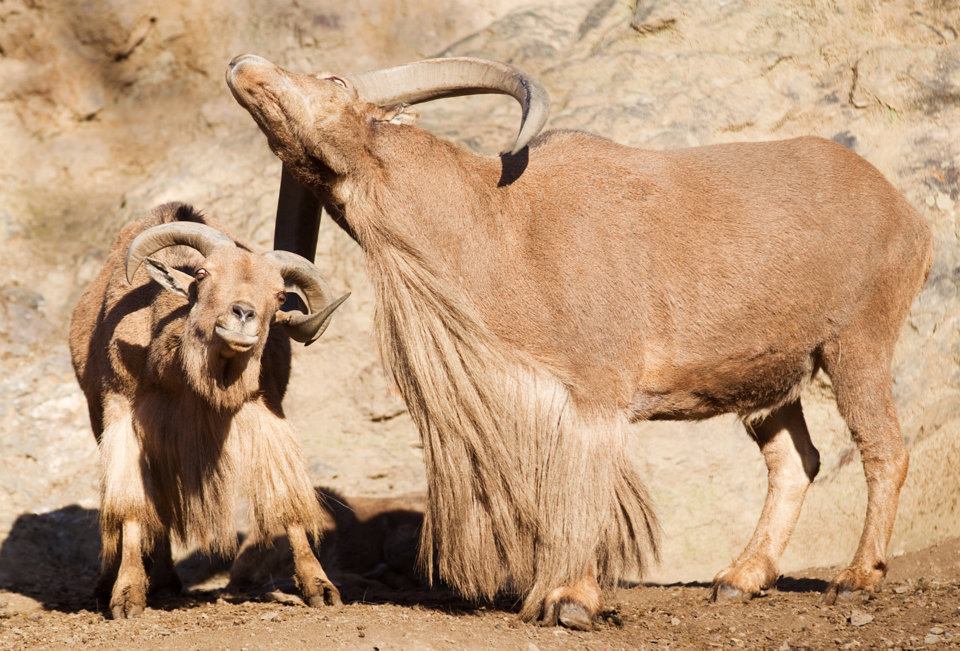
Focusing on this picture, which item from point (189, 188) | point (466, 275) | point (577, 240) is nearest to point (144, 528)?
point (466, 275)

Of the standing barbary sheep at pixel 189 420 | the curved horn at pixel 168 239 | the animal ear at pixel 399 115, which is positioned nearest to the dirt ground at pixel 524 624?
the standing barbary sheep at pixel 189 420

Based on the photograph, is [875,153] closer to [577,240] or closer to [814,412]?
[814,412]

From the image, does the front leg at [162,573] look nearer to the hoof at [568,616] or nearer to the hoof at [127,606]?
the hoof at [127,606]

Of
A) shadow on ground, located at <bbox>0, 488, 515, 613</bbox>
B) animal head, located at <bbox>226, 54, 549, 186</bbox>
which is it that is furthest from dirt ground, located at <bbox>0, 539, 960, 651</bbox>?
animal head, located at <bbox>226, 54, 549, 186</bbox>

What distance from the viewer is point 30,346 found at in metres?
10.6

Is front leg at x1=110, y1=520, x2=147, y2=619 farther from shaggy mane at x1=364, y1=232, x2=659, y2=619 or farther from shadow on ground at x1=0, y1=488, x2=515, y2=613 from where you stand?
shaggy mane at x1=364, y1=232, x2=659, y2=619

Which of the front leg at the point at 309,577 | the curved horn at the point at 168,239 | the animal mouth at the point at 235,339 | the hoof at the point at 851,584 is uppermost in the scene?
the curved horn at the point at 168,239

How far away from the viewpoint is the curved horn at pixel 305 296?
7215mm

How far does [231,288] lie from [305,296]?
0.81 metres

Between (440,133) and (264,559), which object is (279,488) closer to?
(264,559)

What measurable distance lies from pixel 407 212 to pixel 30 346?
17.5ft

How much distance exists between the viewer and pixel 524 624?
6488 millimetres

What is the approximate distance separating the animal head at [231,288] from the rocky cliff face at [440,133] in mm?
2781

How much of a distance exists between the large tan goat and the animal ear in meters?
0.01
